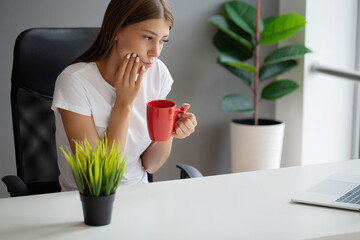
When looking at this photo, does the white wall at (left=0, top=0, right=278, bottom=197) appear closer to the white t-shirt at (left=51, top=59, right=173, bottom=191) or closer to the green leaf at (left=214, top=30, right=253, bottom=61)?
the green leaf at (left=214, top=30, right=253, bottom=61)

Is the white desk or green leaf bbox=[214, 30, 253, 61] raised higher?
green leaf bbox=[214, 30, 253, 61]

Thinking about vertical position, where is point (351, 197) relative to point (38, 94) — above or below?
below

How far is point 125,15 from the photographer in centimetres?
147

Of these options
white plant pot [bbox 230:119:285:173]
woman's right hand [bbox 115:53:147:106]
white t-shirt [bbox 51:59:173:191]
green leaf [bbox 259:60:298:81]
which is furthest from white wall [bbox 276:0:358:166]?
woman's right hand [bbox 115:53:147:106]

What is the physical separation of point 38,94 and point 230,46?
1.45m

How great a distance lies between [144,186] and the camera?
4.12ft

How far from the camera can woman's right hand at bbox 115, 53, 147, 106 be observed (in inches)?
58.0

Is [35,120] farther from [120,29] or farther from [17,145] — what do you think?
[120,29]

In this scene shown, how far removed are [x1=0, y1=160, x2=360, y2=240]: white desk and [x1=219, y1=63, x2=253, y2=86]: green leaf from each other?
1576mm

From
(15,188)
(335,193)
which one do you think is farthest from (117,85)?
(335,193)

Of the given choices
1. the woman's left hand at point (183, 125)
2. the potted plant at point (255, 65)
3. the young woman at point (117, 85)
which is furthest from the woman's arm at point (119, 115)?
the potted plant at point (255, 65)

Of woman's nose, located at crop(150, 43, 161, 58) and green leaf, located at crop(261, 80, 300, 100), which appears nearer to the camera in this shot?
woman's nose, located at crop(150, 43, 161, 58)

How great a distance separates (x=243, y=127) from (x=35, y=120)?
140 cm

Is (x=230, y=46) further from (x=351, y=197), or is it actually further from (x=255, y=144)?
(x=351, y=197)
